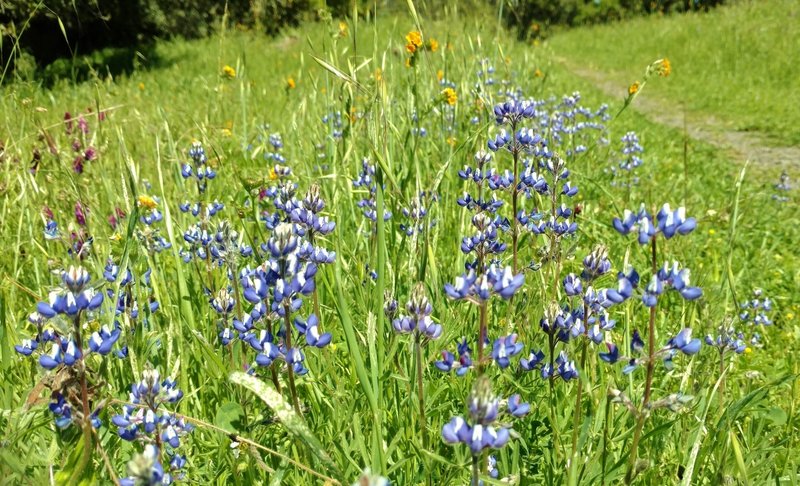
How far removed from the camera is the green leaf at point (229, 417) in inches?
59.9

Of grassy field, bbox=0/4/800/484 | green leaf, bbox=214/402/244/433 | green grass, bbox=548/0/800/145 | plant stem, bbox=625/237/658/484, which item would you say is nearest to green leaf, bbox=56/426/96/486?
grassy field, bbox=0/4/800/484

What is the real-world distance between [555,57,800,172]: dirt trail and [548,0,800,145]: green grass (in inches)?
Result: 7.4

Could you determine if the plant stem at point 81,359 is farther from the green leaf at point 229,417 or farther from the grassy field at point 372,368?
the green leaf at point 229,417

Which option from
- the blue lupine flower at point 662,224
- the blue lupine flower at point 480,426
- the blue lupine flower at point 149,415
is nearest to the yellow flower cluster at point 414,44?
the blue lupine flower at point 662,224

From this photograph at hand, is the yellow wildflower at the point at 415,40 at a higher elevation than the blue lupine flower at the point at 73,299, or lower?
higher

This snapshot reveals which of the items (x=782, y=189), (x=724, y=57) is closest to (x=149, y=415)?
(x=782, y=189)

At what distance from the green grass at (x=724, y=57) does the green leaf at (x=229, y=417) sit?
7.03 m

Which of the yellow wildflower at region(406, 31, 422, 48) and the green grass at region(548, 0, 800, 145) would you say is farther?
the green grass at region(548, 0, 800, 145)

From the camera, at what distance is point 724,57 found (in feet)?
36.4

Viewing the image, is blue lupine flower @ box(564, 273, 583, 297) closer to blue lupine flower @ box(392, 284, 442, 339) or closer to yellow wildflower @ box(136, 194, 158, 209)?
blue lupine flower @ box(392, 284, 442, 339)

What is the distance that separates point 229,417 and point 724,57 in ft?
39.6

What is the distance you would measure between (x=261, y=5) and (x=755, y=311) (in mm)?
2479

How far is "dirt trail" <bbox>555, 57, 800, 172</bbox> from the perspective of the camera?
6.12 metres

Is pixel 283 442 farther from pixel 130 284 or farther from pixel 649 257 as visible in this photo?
pixel 649 257
